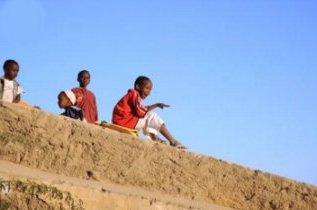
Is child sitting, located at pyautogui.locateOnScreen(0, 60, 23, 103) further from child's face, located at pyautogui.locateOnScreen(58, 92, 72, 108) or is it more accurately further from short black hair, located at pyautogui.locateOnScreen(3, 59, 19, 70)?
child's face, located at pyautogui.locateOnScreen(58, 92, 72, 108)

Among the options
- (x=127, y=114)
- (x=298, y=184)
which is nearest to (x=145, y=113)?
(x=127, y=114)

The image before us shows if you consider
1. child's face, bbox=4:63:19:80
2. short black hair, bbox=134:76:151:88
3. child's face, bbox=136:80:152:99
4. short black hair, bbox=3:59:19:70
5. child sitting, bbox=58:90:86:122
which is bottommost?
child sitting, bbox=58:90:86:122

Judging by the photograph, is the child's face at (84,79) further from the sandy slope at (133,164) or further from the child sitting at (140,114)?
the sandy slope at (133,164)

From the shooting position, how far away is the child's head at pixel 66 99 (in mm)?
7361

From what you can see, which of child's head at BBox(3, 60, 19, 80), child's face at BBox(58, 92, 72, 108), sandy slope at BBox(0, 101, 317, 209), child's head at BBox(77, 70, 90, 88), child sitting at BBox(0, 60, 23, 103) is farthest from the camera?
child's head at BBox(77, 70, 90, 88)

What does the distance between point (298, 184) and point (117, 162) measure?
228cm

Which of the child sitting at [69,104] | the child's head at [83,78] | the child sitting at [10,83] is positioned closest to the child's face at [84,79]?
the child's head at [83,78]

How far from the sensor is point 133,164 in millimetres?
5293

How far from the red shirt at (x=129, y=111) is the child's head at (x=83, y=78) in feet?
2.47

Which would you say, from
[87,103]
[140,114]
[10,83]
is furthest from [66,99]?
[140,114]

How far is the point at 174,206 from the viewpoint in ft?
14.3

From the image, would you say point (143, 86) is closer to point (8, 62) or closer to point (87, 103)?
point (87, 103)

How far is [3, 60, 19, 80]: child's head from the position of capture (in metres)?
7.14

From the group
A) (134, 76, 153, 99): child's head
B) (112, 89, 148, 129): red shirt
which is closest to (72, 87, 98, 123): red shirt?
(112, 89, 148, 129): red shirt
